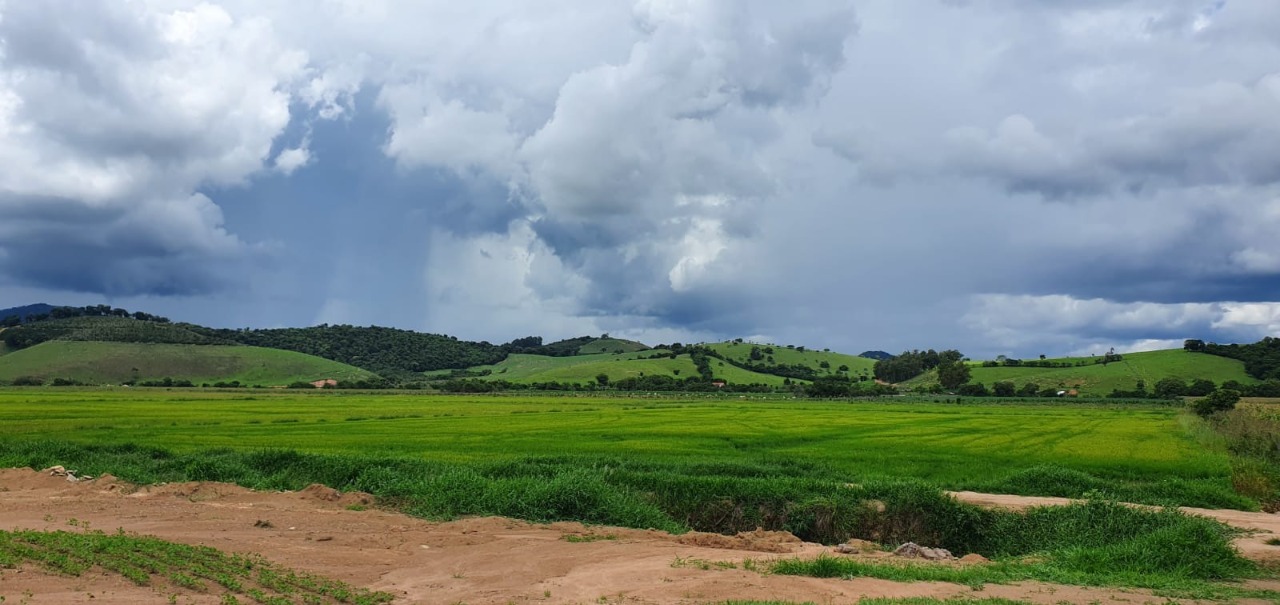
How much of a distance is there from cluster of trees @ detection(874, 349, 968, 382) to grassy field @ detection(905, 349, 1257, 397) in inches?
1018

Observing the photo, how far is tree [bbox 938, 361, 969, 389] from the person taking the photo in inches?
5536

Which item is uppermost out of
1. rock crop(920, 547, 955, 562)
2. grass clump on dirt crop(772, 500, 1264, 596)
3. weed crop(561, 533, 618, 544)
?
grass clump on dirt crop(772, 500, 1264, 596)

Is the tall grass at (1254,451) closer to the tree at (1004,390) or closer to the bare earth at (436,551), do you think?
the bare earth at (436,551)

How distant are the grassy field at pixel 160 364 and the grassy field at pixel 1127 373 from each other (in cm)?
13821

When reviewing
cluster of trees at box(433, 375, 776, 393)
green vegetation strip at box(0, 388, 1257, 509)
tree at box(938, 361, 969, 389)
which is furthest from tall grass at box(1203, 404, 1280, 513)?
tree at box(938, 361, 969, 389)

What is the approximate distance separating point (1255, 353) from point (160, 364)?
707ft

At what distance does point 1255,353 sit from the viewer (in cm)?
13688

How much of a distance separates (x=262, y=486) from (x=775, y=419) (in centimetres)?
3957

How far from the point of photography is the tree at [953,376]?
14062 cm

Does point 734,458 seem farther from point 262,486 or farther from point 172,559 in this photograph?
point 172,559

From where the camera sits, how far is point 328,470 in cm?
2455

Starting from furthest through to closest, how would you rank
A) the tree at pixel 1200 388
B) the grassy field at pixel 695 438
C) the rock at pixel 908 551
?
the tree at pixel 1200 388 < the grassy field at pixel 695 438 < the rock at pixel 908 551

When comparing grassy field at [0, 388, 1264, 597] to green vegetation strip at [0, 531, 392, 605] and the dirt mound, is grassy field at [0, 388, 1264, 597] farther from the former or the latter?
green vegetation strip at [0, 531, 392, 605]

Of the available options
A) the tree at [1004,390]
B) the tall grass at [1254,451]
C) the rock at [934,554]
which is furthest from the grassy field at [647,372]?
the rock at [934,554]
